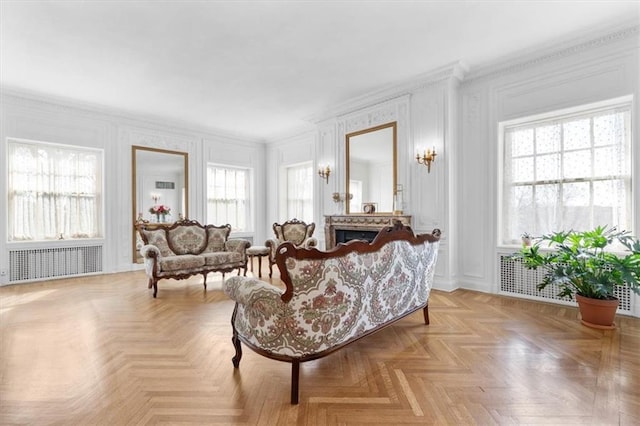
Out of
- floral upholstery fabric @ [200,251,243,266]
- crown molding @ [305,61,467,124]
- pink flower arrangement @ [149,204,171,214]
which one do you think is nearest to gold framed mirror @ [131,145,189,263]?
pink flower arrangement @ [149,204,171,214]

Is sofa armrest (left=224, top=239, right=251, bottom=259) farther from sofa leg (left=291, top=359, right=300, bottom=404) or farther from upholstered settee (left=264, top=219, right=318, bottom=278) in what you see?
sofa leg (left=291, top=359, right=300, bottom=404)

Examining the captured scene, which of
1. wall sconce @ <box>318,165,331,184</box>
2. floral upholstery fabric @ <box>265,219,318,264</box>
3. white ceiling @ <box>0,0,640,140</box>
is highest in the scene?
white ceiling @ <box>0,0,640,140</box>

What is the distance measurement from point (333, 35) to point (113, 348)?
3718 mm

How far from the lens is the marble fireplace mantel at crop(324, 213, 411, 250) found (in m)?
4.89

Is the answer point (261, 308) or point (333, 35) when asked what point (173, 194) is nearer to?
point (333, 35)

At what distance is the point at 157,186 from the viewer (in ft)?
21.6

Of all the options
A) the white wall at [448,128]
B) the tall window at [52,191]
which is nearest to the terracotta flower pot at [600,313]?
the white wall at [448,128]

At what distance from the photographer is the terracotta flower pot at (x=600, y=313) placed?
2975mm

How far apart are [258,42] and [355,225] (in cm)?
309

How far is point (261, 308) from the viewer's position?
1988 mm

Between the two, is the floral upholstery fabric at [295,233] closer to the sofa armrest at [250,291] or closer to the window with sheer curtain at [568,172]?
the window with sheer curtain at [568,172]

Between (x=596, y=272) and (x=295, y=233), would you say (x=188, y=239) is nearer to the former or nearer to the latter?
(x=295, y=233)

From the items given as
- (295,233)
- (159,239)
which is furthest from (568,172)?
(159,239)

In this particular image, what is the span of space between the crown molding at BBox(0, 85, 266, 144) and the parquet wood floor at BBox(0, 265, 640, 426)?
3.64 meters
